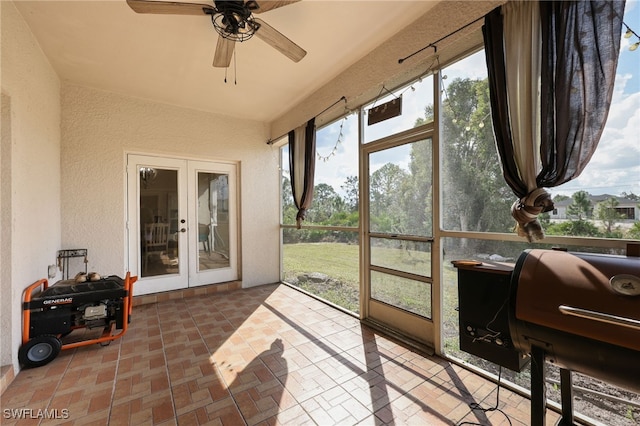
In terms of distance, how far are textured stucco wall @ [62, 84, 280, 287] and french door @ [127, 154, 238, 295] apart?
0.16 m

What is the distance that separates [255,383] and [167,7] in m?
2.72

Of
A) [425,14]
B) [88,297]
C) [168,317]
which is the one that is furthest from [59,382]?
[425,14]

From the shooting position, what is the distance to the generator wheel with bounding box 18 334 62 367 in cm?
218

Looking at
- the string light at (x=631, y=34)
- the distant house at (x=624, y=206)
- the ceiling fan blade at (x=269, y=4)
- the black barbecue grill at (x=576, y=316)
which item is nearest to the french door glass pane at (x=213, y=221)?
the ceiling fan blade at (x=269, y=4)

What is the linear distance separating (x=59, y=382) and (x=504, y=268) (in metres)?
3.31

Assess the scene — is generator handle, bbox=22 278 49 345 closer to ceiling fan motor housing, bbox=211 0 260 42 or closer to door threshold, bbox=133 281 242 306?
door threshold, bbox=133 281 242 306

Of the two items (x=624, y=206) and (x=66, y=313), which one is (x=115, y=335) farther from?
(x=624, y=206)

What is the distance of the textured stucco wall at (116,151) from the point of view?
339 cm

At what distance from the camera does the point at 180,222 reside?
4.17 metres

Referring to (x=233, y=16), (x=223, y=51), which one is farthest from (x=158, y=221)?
(x=233, y=16)

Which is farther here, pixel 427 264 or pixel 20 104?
pixel 427 264

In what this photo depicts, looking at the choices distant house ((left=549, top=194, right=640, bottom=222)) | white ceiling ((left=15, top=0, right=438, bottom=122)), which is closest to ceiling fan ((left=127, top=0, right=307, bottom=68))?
white ceiling ((left=15, top=0, right=438, bottom=122))

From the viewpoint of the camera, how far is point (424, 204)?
2557mm

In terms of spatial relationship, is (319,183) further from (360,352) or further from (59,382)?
(59,382)
